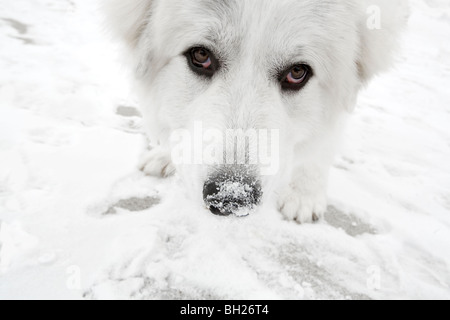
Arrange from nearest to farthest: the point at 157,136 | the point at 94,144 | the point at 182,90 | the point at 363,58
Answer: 1. the point at 182,90
2. the point at 363,58
3. the point at 157,136
4. the point at 94,144

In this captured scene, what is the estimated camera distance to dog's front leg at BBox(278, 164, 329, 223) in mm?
2000

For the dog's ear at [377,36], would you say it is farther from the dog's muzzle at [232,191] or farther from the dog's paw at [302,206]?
the dog's muzzle at [232,191]

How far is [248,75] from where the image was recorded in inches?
59.5

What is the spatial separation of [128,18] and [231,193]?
1330mm

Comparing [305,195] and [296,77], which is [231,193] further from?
[305,195]

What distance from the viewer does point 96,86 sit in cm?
350

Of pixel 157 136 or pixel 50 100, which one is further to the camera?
pixel 50 100

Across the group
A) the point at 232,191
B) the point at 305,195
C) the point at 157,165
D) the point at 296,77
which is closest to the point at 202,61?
the point at 296,77

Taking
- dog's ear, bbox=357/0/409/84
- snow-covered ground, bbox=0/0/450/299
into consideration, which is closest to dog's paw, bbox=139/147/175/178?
snow-covered ground, bbox=0/0/450/299

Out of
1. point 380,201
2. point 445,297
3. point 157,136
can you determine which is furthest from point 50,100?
point 445,297

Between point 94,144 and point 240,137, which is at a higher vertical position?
point 240,137

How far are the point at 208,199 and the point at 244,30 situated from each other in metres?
0.85

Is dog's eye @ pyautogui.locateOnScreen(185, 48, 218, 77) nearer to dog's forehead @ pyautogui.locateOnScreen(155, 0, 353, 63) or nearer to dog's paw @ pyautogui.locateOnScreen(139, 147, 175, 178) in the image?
dog's forehead @ pyautogui.locateOnScreen(155, 0, 353, 63)

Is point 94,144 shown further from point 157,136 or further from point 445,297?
point 445,297
